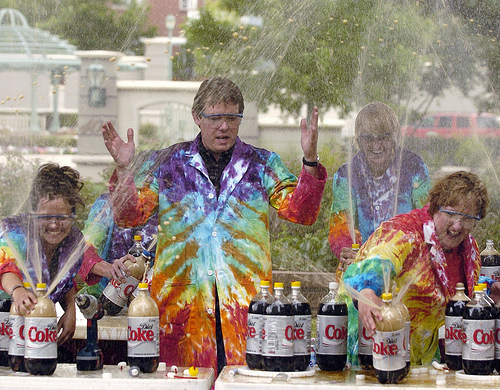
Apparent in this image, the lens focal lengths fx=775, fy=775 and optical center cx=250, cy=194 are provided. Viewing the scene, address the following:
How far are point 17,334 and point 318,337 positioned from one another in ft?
3.60

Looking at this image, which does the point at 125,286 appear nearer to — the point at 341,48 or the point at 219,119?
the point at 219,119

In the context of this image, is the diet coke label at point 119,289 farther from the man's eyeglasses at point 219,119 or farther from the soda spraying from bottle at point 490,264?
the soda spraying from bottle at point 490,264

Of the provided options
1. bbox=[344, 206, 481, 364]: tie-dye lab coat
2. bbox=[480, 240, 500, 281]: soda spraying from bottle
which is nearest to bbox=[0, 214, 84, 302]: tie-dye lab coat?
bbox=[344, 206, 481, 364]: tie-dye lab coat

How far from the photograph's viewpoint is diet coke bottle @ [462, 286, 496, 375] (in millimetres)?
2686

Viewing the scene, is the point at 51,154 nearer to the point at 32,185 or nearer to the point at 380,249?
the point at 32,185

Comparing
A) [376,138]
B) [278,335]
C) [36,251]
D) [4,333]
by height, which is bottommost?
[4,333]

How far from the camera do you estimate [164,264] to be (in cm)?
320

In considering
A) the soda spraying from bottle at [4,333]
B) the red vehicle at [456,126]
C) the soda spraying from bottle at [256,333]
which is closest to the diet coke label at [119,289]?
the soda spraying from bottle at [4,333]

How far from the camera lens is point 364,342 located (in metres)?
2.85

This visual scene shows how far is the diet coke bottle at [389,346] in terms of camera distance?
2.60 metres

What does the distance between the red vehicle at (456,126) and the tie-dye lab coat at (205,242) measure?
1966 mm

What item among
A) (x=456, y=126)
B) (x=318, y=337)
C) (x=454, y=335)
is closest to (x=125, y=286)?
(x=318, y=337)

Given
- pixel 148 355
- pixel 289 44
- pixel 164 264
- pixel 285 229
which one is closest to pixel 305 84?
pixel 289 44

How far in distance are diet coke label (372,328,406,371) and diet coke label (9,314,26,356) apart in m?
1.26
